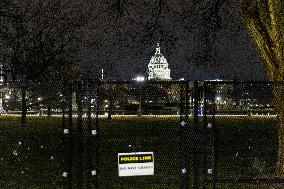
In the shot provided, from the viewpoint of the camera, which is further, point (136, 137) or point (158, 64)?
point (158, 64)

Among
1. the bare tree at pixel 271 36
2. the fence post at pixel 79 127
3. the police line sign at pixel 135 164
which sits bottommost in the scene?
the police line sign at pixel 135 164

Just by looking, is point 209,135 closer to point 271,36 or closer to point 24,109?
point 271,36

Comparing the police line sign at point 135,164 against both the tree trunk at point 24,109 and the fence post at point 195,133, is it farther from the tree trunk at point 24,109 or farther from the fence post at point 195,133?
the tree trunk at point 24,109

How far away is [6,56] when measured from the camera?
4809cm

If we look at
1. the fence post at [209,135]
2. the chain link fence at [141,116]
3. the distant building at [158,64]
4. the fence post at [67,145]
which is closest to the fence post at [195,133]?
the chain link fence at [141,116]

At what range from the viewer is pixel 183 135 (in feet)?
36.0

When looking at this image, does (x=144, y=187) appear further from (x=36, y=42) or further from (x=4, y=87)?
(x=36, y=42)

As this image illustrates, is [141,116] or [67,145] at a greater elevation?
[141,116]

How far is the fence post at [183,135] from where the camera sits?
1081 cm


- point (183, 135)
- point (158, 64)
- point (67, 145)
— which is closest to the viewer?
point (67, 145)

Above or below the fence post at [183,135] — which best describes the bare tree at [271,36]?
above

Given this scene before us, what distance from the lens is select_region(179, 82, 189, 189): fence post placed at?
10.8 metres

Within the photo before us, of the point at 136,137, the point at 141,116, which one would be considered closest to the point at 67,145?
the point at 136,137

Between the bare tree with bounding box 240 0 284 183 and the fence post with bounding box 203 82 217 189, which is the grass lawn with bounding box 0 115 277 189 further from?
the bare tree with bounding box 240 0 284 183
